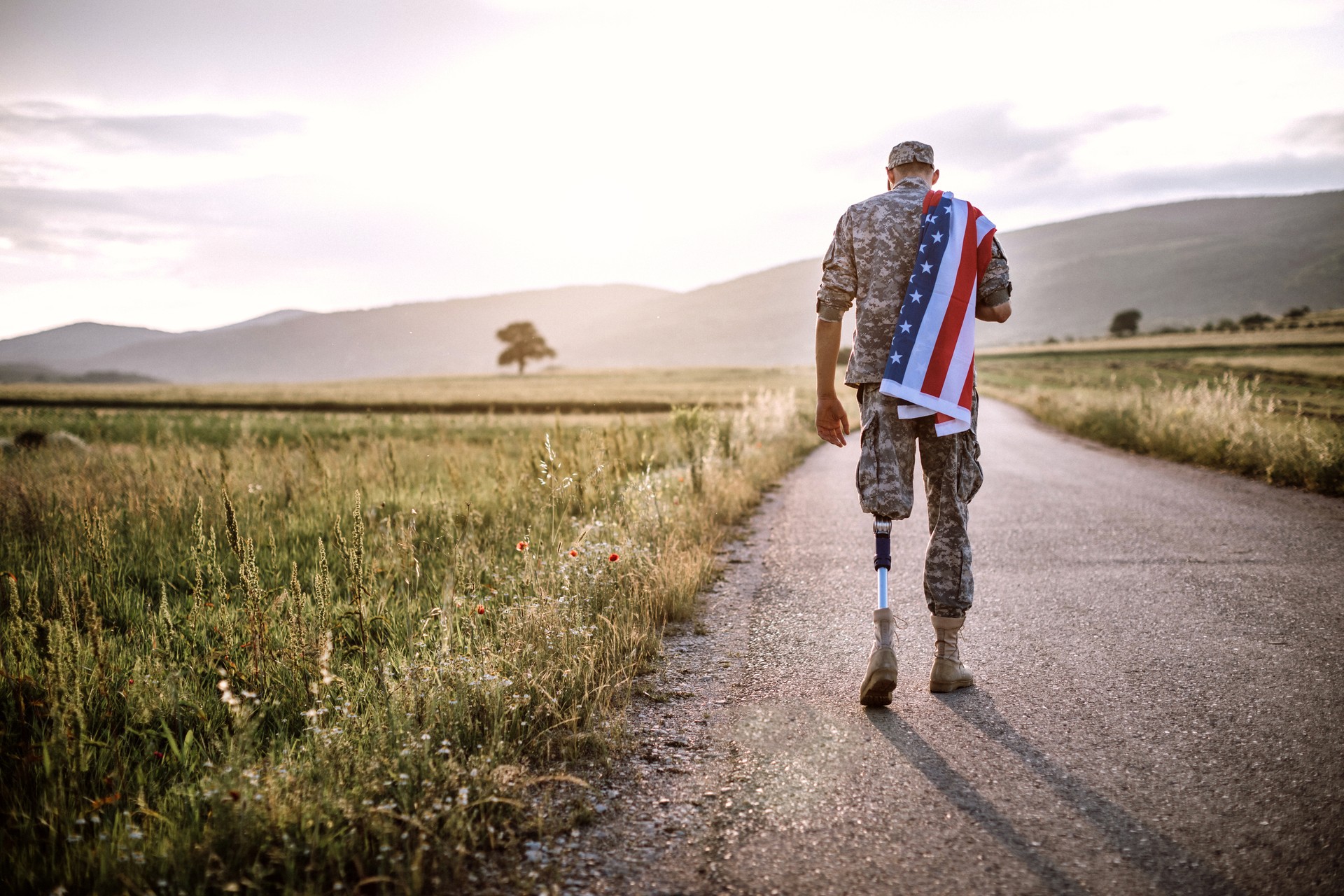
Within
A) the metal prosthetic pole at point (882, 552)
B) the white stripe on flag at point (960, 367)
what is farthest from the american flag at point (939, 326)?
the metal prosthetic pole at point (882, 552)

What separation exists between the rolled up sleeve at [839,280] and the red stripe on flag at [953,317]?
464 mm

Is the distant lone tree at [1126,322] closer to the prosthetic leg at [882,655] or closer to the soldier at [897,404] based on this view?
the soldier at [897,404]

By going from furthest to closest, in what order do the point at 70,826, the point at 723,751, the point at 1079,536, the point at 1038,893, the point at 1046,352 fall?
the point at 1046,352, the point at 1079,536, the point at 723,751, the point at 70,826, the point at 1038,893

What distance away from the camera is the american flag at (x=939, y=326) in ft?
11.3

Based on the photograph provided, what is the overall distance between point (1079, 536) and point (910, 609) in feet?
9.69

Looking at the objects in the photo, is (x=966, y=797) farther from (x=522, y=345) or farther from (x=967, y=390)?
(x=522, y=345)

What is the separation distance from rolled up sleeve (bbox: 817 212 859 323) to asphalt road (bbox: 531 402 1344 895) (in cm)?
184

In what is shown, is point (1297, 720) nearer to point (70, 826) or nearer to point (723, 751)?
point (723, 751)

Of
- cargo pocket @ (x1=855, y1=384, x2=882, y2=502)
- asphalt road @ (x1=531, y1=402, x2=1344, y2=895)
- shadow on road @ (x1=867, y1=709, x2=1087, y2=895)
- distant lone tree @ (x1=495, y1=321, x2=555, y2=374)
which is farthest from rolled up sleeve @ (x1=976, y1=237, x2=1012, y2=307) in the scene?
distant lone tree @ (x1=495, y1=321, x2=555, y2=374)

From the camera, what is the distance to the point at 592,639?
3785 millimetres

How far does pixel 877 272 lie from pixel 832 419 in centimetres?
75

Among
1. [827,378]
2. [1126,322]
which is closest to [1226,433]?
[827,378]

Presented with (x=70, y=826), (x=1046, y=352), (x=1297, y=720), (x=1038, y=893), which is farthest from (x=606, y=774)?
(x=1046, y=352)

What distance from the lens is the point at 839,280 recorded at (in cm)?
373
